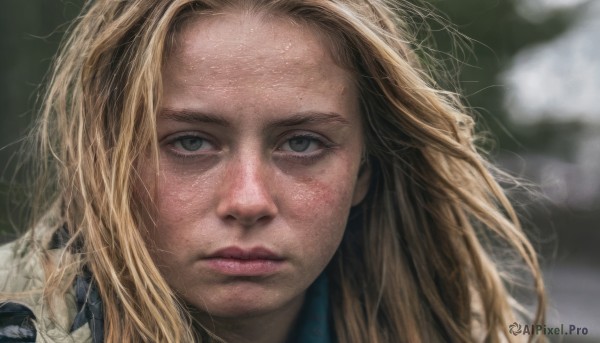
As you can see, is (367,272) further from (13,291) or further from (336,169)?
(13,291)

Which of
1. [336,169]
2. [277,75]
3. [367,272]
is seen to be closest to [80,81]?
[277,75]

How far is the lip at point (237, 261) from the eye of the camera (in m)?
2.23

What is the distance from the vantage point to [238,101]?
88.9 inches

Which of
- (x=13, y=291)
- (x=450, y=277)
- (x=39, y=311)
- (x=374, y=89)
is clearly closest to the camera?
(x=39, y=311)

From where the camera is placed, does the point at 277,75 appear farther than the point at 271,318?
No

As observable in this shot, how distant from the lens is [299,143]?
7.80ft

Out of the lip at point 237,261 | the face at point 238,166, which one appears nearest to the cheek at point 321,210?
the face at point 238,166

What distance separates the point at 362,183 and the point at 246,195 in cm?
61

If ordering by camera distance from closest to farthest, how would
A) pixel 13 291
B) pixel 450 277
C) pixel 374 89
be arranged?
pixel 13 291 → pixel 374 89 → pixel 450 277

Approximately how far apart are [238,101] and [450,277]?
0.96 metres

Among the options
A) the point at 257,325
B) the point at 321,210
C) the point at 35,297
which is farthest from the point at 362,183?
the point at 35,297

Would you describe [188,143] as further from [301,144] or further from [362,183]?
[362,183]

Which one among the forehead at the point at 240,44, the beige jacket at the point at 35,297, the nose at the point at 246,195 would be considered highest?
the forehead at the point at 240,44

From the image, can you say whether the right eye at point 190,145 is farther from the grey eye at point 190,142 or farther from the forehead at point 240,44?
the forehead at point 240,44
